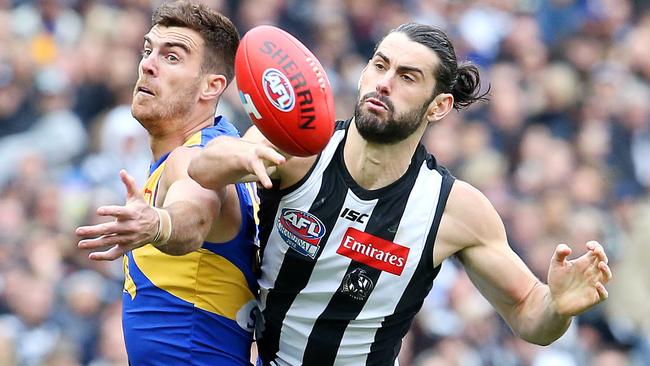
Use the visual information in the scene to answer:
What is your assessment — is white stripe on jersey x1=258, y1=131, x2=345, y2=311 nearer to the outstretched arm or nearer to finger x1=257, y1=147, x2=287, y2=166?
the outstretched arm

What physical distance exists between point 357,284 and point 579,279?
2.97ft

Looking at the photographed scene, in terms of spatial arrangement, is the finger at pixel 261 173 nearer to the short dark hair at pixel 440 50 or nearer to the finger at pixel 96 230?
the finger at pixel 96 230

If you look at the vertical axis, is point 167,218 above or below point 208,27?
below

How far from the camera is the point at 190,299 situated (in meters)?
5.16

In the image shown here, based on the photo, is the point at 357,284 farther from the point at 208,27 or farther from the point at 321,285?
the point at 208,27

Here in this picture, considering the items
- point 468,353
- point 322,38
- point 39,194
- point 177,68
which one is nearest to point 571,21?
point 322,38

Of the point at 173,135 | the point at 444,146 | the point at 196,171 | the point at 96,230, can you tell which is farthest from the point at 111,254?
the point at 444,146

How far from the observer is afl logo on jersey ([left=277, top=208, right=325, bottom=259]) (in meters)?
5.16

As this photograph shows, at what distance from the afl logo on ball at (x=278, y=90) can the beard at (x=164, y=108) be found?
766 millimetres

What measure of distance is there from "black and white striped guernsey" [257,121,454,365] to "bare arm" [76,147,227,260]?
0.39 m

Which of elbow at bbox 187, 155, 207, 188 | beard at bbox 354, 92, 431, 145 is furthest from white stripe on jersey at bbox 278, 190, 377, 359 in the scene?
elbow at bbox 187, 155, 207, 188

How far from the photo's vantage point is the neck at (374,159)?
5.20 m

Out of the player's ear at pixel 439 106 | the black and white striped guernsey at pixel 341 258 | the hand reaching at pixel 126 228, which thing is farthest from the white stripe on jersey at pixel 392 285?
the hand reaching at pixel 126 228

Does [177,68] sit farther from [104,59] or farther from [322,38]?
[322,38]
